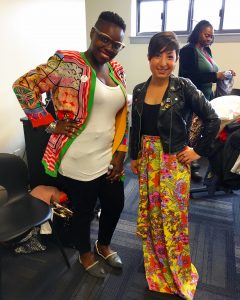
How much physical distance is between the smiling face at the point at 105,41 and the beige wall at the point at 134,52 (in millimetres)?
2357

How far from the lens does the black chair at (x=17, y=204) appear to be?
133 centimetres

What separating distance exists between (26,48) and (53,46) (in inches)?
13.6

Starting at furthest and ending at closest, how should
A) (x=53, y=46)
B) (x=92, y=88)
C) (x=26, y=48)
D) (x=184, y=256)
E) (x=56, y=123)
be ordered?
1. (x=53, y=46)
2. (x=26, y=48)
3. (x=184, y=256)
4. (x=56, y=123)
5. (x=92, y=88)

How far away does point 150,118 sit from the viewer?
3.98 ft

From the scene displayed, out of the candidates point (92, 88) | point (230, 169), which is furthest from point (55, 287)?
point (230, 169)

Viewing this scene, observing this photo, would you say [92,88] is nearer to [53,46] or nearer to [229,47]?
[53,46]

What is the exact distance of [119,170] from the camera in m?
1.40

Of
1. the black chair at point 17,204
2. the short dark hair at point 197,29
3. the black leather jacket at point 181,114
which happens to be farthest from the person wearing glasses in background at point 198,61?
the black chair at point 17,204

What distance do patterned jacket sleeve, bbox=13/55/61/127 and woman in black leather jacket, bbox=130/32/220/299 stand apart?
15.3 inches

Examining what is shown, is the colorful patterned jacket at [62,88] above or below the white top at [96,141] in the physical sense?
above

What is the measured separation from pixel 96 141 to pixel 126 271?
0.84 m

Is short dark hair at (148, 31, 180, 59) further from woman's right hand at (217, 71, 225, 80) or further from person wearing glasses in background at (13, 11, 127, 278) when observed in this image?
woman's right hand at (217, 71, 225, 80)

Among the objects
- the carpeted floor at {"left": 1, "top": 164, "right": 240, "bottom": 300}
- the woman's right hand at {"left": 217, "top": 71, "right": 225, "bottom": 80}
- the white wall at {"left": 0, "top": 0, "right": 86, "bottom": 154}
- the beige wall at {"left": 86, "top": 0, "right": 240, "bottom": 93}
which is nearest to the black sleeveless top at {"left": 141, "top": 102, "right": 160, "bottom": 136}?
the carpeted floor at {"left": 1, "top": 164, "right": 240, "bottom": 300}

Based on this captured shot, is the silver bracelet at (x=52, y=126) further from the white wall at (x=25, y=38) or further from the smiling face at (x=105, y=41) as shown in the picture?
the white wall at (x=25, y=38)
